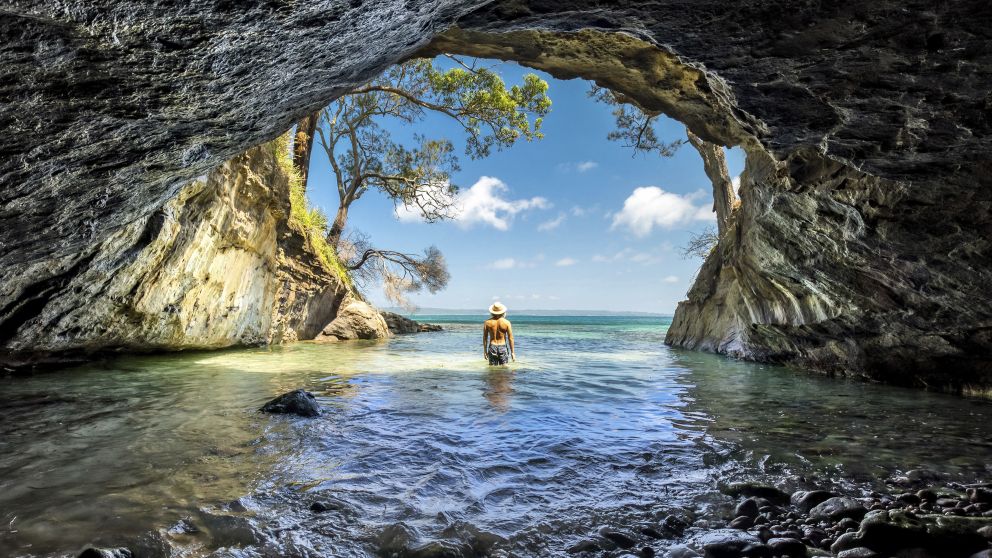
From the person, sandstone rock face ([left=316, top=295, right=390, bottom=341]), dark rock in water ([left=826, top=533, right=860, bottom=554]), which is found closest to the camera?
dark rock in water ([left=826, top=533, right=860, bottom=554])

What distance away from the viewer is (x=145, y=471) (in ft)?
10.0

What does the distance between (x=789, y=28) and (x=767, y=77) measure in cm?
58

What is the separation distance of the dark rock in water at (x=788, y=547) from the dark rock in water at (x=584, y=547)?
827mm

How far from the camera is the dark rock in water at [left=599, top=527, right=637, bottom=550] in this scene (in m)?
2.31

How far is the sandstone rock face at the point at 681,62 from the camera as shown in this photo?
2.20 meters

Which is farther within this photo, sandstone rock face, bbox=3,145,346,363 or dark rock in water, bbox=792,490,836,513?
sandstone rock face, bbox=3,145,346,363

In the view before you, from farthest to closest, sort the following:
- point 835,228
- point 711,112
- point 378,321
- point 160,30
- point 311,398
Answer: point 378,321 → point 711,112 → point 835,228 → point 311,398 → point 160,30

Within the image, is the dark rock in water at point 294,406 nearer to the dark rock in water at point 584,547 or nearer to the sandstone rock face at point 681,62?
the sandstone rock face at point 681,62

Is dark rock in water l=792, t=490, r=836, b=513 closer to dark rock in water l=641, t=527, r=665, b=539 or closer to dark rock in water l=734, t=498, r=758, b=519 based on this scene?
dark rock in water l=734, t=498, r=758, b=519

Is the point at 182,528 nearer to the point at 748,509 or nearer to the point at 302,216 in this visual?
the point at 748,509

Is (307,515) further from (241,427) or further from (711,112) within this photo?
(711,112)

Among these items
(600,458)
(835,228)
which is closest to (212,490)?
(600,458)

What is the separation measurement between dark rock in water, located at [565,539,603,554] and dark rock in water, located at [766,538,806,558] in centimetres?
83

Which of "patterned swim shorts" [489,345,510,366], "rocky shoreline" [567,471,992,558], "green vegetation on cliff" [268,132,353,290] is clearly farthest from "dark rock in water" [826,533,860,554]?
"green vegetation on cliff" [268,132,353,290]
